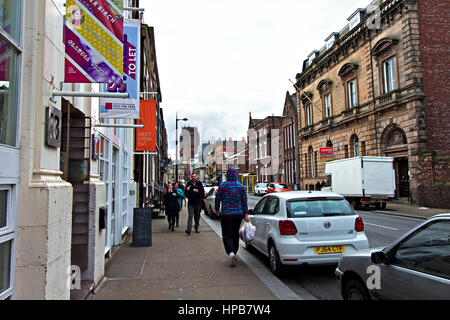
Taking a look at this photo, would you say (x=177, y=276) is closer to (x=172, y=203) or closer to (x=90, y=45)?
(x=90, y=45)

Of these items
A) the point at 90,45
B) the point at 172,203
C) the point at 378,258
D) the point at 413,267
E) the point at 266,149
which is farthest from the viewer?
the point at 266,149

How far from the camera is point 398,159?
22.9 m

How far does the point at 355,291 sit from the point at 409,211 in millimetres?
16547

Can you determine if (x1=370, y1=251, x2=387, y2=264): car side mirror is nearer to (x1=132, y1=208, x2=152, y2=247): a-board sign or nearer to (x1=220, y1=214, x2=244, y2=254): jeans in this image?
(x1=220, y1=214, x2=244, y2=254): jeans

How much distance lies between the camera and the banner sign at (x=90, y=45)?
12.3 feet

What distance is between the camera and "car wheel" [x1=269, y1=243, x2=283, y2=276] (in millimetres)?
5523

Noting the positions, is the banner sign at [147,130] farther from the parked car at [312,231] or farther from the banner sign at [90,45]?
the banner sign at [90,45]

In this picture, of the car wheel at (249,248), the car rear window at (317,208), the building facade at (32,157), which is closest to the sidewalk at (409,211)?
the car wheel at (249,248)

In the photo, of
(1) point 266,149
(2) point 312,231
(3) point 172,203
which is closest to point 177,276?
(2) point 312,231

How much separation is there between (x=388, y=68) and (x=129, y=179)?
22185mm

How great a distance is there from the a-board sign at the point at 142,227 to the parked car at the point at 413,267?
5568 mm

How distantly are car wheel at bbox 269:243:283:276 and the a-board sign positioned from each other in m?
3.43

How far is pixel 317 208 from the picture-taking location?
5746 millimetres

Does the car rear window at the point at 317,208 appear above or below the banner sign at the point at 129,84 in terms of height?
below
